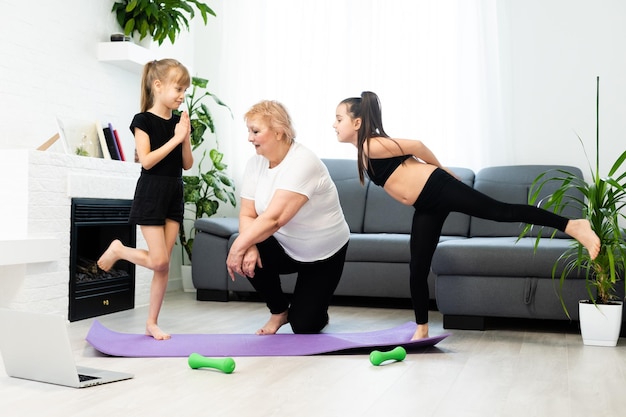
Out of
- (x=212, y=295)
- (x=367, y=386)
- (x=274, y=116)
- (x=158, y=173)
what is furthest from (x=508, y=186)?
(x=367, y=386)

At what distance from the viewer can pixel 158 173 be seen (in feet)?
10.5

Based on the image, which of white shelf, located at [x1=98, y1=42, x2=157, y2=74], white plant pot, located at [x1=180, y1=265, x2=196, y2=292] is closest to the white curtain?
white plant pot, located at [x1=180, y1=265, x2=196, y2=292]

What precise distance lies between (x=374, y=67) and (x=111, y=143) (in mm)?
2005

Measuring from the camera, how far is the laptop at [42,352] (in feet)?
7.51

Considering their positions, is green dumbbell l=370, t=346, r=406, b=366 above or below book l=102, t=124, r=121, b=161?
below

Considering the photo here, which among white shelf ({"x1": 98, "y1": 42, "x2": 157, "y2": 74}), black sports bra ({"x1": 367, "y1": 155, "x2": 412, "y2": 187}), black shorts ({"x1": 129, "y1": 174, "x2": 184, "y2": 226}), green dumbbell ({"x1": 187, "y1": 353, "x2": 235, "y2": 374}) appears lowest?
green dumbbell ({"x1": 187, "y1": 353, "x2": 235, "y2": 374})

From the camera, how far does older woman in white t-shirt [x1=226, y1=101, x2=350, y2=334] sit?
302 centimetres

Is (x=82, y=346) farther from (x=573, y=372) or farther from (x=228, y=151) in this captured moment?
(x=228, y=151)

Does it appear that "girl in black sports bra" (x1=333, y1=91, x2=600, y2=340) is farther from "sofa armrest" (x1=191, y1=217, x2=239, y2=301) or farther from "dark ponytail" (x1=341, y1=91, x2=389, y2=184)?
"sofa armrest" (x1=191, y1=217, x2=239, y2=301)

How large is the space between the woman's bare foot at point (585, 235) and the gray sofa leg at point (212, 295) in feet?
7.78

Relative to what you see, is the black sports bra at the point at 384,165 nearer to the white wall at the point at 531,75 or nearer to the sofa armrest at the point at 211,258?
the sofa armrest at the point at 211,258

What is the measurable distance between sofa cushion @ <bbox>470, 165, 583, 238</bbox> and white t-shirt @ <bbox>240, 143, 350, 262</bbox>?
164 cm

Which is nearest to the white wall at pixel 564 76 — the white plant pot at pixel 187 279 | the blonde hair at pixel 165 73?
the white plant pot at pixel 187 279

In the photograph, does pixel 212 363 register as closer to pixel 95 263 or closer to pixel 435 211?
pixel 435 211
